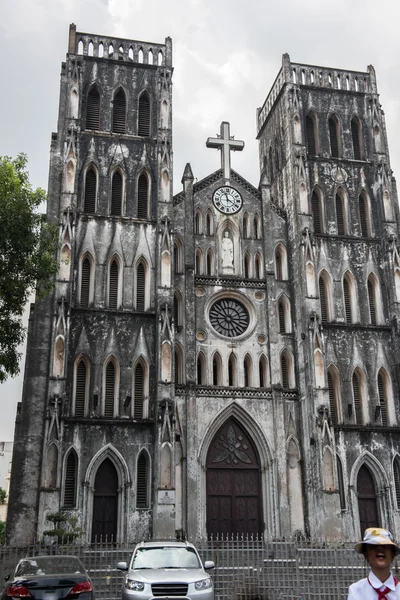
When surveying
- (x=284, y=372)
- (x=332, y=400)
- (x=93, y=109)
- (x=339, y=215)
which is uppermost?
(x=93, y=109)

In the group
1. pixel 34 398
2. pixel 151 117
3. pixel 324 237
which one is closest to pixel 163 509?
pixel 34 398

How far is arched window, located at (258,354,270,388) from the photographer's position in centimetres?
2892

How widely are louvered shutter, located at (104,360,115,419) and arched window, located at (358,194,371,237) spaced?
42.6 feet

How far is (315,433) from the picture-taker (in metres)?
26.9

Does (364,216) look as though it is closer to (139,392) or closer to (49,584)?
(139,392)

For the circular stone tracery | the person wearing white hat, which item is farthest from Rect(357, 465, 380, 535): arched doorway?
the person wearing white hat

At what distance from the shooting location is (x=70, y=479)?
25.5m

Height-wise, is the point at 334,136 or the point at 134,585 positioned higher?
the point at 334,136

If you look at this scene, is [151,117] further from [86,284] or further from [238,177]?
[86,284]

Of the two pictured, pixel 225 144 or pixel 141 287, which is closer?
pixel 141 287

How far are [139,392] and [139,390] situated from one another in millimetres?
94

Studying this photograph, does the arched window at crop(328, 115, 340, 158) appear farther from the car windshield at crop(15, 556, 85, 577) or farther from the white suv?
the car windshield at crop(15, 556, 85, 577)

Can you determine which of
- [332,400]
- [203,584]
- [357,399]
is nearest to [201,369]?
[332,400]

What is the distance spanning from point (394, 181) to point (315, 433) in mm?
12963
